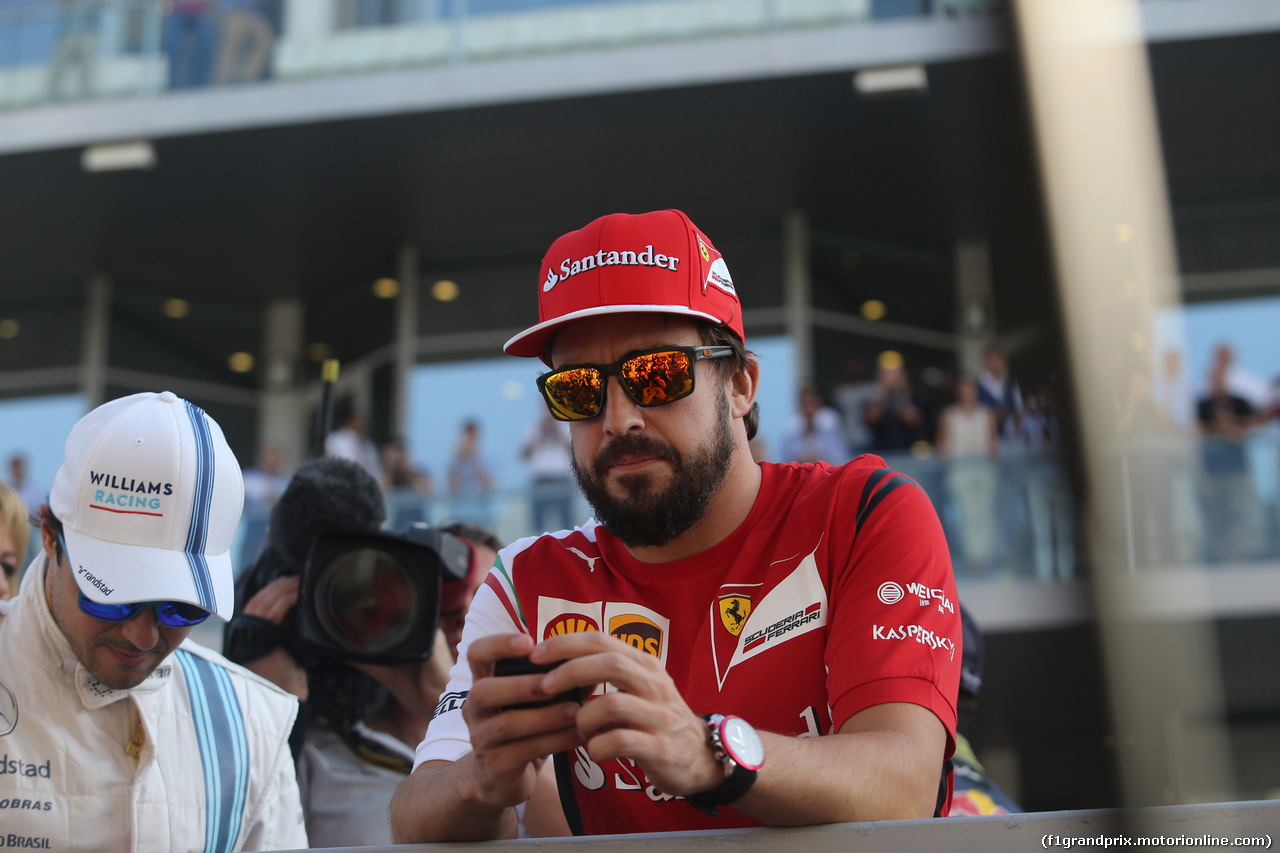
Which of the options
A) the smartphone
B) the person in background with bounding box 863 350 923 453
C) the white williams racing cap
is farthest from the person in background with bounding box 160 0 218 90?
the smartphone

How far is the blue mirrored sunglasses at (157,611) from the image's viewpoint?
1802 millimetres

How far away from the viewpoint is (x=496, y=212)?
12.4 meters

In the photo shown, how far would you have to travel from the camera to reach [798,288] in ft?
39.6

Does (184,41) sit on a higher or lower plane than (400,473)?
higher

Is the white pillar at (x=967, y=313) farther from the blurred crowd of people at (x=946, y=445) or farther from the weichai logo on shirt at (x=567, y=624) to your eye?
the weichai logo on shirt at (x=567, y=624)

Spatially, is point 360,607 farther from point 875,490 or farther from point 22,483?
point 22,483

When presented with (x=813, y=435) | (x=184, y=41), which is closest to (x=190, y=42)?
(x=184, y=41)

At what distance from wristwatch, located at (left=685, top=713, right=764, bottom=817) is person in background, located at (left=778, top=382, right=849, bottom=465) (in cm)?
732

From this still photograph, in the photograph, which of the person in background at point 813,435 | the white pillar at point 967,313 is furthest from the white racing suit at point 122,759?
the white pillar at point 967,313

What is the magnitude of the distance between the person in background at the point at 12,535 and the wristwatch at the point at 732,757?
73.1 inches

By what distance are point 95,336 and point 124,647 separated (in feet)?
41.0

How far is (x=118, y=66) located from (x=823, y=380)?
25.1 ft

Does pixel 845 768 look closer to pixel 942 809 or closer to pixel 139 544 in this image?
pixel 942 809

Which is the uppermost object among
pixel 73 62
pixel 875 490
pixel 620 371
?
pixel 73 62
